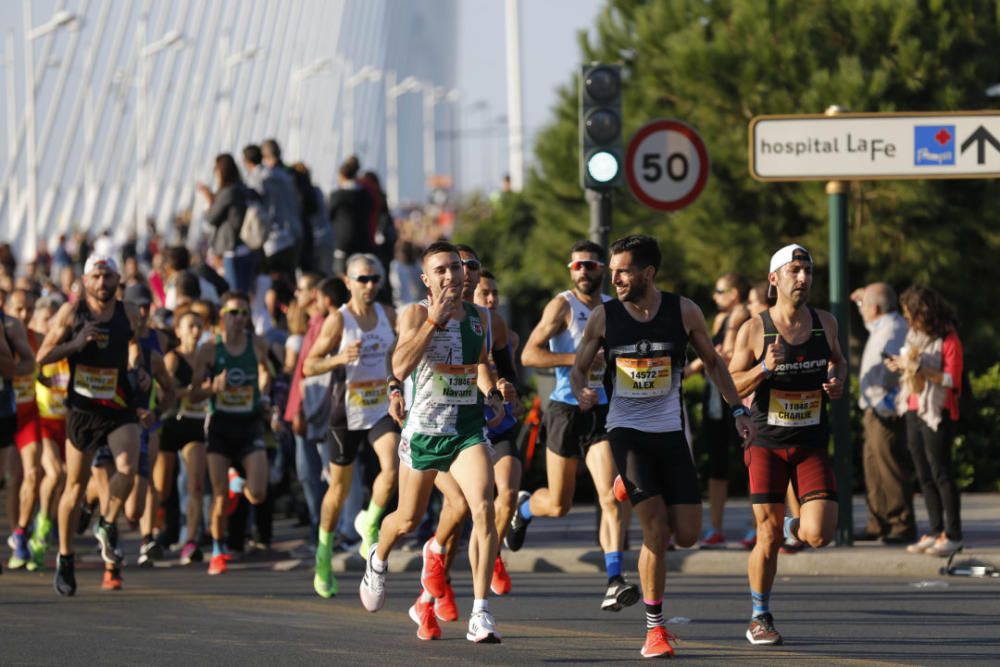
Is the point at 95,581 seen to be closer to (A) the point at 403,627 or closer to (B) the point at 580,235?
(A) the point at 403,627

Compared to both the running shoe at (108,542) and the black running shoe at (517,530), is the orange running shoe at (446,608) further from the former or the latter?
the running shoe at (108,542)

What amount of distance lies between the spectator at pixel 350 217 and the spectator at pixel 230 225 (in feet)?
6.14

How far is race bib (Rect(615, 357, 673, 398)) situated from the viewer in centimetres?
909

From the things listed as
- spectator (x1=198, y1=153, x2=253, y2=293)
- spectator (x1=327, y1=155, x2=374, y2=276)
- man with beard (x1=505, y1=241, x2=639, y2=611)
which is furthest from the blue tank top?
spectator (x1=327, y1=155, x2=374, y2=276)

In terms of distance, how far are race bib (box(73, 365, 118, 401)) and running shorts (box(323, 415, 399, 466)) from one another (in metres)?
1.32

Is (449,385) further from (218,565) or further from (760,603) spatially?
(218,565)

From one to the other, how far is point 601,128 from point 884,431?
112 inches

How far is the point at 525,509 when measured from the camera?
478 inches

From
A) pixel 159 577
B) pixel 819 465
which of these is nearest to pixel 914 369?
pixel 819 465

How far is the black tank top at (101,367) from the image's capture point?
39.2 ft

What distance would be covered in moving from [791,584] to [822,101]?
32.7 ft

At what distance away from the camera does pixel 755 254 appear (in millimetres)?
21938

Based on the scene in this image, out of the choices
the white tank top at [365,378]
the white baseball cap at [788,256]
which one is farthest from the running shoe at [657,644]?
the white tank top at [365,378]

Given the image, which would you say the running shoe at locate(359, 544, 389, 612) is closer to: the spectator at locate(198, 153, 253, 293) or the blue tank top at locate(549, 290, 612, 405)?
the blue tank top at locate(549, 290, 612, 405)
